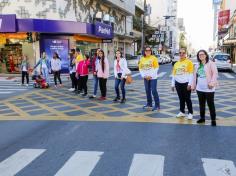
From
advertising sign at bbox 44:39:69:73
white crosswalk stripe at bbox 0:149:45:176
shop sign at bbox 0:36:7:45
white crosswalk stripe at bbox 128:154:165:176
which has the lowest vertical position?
white crosswalk stripe at bbox 0:149:45:176

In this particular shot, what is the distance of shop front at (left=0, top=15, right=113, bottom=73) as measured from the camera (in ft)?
79.2

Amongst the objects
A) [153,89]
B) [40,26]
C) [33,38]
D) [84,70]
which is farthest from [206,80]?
[33,38]

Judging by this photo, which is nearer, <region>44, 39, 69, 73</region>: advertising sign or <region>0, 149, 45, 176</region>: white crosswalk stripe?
<region>0, 149, 45, 176</region>: white crosswalk stripe

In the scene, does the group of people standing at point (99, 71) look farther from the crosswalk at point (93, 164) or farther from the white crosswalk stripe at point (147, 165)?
the white crosswalk stripe at point (147, 165)

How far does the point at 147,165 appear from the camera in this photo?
17.1 feet

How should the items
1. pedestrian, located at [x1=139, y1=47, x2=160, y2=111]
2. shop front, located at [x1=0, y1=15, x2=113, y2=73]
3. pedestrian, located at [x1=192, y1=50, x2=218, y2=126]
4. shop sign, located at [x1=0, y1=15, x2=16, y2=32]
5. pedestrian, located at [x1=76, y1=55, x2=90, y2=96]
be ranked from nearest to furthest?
pedestrian, located at [x1=192, y1=50, x2=218, y2=126] < pedestrian, located at [x1=139, y1=47, x2=160, y2=111] < pedestrian, located at [x1=76, y1=55, x2=90, y2=96] < shop sign, located at [x1=0, y1=15, x2=16, y2=32] < shop front, located at [x1=0, y1=15, x2=113, y2=73]

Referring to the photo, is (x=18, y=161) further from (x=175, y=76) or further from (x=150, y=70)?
(x=150, y=70)

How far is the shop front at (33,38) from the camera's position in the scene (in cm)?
2414

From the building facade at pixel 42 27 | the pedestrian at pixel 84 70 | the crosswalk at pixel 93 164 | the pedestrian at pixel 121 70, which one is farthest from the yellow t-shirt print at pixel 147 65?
the building facade at pixel 42 27

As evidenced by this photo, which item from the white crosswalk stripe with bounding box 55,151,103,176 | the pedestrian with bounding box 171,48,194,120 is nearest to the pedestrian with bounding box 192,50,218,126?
the pedestrian with bounding box 171,48,194,120

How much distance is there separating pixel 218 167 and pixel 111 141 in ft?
7.08

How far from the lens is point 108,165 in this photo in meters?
5.25

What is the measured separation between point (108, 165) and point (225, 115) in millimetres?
4963

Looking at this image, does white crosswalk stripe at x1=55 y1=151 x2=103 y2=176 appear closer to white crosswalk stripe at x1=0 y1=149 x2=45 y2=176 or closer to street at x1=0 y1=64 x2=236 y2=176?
street at x1=0 y1=64 x2=236 y2=176
